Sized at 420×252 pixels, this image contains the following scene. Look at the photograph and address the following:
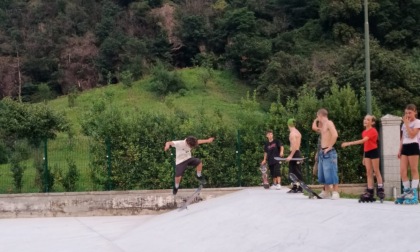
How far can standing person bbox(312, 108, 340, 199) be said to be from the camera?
1152 cm

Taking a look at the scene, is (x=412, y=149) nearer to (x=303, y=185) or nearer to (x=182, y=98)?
(x=303, y=185)

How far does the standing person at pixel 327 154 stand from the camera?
11523 mm

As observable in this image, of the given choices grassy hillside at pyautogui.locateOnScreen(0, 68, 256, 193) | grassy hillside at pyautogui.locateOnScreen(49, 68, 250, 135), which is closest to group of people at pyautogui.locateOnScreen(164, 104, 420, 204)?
grassy hillside at pyautogui.locateOnScreen(0, 68, 256, 193)

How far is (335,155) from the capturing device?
11.5 metres

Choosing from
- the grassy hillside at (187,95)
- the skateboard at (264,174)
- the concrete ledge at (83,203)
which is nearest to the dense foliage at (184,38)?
the grassy hillside at (187,95)

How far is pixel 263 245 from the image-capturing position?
913 centimetres

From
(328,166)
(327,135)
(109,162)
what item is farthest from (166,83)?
(327,135)

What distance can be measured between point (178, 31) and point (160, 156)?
1708 inches

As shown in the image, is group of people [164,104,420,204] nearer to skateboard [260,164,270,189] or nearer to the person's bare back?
the person's bare back

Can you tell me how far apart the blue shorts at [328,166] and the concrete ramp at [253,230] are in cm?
51

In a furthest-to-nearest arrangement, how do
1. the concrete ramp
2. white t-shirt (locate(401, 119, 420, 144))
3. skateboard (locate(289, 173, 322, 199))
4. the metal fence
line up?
the metal fence → skateboard (locate(289, 173, 322, 199)) → white t-shirt (locate(401, 119, 420, 144)) → the concrete ramp

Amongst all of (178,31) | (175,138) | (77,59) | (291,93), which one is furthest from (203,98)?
(175,138)

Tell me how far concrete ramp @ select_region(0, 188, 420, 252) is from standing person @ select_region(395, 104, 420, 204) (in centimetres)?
39

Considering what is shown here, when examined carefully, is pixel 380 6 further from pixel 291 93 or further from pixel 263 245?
pixel 263 245
